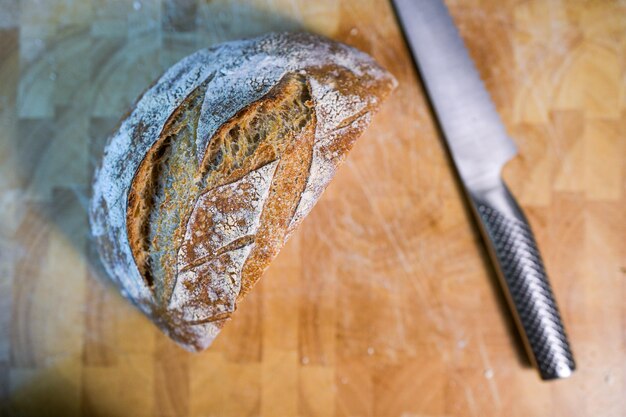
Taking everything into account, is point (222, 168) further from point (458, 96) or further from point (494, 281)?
point (494, 281)

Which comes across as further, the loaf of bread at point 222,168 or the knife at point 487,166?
the knife at point 487,166

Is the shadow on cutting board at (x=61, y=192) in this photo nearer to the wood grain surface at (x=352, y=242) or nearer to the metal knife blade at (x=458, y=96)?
the wood grain surface at (x=352, y=242)

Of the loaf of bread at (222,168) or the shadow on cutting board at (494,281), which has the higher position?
the loaf of bread at (222,168)

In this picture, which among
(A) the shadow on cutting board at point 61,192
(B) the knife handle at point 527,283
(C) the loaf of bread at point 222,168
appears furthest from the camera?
(A) the shadow on cutting board at point 61,192

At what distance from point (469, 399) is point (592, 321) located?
40 cm

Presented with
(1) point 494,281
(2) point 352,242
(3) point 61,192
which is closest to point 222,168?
(2) point 352,242

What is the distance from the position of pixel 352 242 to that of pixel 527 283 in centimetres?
47

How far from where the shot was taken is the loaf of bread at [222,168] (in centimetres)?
100

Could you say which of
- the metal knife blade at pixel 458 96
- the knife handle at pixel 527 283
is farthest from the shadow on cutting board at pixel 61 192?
the knife handle at pixel 527 283

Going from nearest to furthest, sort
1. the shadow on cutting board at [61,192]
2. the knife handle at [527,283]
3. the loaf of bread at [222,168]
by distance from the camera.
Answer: the loaf of bread at [222,168] < the knife handle at [527,283] < the shadow on cutting board at [61,192]

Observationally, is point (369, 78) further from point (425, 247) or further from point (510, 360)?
point (510, 360)

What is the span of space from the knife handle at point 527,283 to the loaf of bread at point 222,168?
443 millimetres

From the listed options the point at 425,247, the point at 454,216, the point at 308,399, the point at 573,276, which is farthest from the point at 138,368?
the point at 573,276

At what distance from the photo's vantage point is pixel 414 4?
4.08 feet
